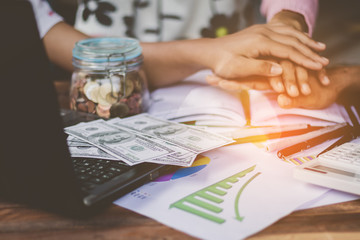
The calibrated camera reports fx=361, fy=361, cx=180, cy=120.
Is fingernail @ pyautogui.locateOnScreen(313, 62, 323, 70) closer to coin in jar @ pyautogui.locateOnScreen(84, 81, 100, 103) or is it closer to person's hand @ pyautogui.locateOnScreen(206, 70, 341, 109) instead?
person's hand @ pyautogui.locateOnScreen(206, 70, 341, 109)

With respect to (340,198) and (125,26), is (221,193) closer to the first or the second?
(340,198)

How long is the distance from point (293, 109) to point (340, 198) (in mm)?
355

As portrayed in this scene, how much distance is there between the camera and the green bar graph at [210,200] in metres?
0.47

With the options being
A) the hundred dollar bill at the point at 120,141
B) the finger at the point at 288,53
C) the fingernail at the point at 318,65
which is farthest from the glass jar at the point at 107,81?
the fingernail at the point at 318,65

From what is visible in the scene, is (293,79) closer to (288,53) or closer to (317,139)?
(288,53)

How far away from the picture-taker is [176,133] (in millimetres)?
700

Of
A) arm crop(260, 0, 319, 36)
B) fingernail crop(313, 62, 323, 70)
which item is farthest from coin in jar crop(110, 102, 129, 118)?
arm crop(260, 0, 319, 36)

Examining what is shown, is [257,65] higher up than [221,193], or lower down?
higher up

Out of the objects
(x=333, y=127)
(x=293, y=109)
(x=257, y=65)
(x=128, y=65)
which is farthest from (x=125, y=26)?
(x=333, y=127)

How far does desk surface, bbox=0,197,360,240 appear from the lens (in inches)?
17.0

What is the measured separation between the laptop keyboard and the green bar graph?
11 centimetres

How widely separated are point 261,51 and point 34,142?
25.2 inches

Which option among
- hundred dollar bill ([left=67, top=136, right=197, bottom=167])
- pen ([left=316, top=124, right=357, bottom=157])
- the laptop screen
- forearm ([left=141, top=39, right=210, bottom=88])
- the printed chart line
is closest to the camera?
the laptop screen

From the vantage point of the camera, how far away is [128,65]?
2.83 ft
